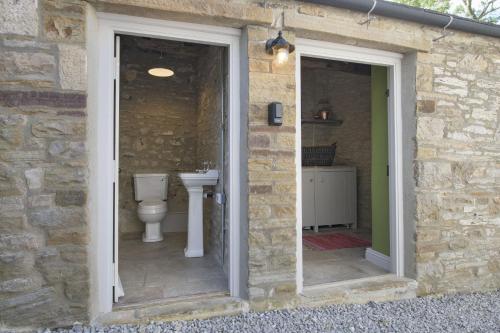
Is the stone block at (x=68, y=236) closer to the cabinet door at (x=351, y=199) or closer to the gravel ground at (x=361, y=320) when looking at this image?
the gravel ground at (x=361, y=320)

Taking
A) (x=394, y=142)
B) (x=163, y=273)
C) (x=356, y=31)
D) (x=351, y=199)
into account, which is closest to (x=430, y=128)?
(x=394, y=142)

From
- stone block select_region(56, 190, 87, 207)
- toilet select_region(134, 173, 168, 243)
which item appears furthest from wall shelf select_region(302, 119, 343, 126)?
stone block select_region(56, 190, 87, 207)

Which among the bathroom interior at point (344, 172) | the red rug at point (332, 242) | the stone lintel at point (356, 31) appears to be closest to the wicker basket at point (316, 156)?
the bathroom interior at point (344, 172)

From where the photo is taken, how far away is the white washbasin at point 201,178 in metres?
3.45

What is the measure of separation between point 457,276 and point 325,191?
236cm

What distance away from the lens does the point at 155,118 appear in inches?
201

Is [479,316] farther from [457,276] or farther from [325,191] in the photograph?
[325,191]

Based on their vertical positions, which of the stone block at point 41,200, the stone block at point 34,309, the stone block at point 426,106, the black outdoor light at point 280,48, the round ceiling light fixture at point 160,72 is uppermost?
the round ceiling light fixture at point 160,72

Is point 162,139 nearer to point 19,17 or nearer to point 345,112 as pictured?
point 19,17

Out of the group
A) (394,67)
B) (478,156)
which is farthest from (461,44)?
(478,156)

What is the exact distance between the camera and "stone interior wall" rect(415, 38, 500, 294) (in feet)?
9.24

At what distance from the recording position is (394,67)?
2936 mm

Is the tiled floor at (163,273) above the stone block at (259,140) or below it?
below

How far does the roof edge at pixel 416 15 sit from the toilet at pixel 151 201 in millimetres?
3344
